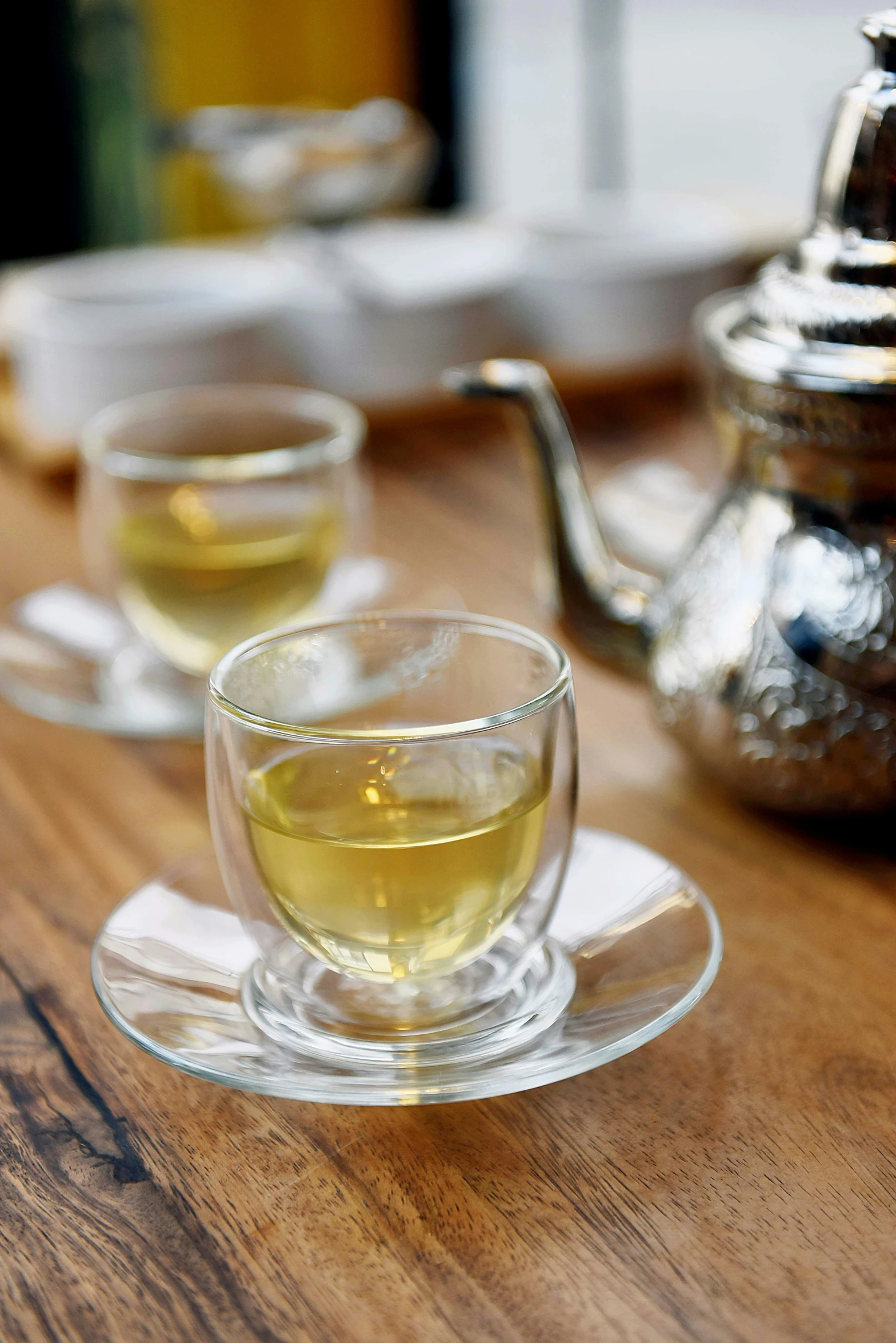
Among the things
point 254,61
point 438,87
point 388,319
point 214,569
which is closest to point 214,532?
point 214,569

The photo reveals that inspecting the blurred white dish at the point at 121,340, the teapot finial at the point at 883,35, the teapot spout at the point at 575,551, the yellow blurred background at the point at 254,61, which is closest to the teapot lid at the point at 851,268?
the teapot finial at the point at 883,35

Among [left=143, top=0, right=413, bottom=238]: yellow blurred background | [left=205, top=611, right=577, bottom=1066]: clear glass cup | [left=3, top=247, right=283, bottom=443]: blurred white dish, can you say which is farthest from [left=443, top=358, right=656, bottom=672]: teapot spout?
[left=143, top=0, right=413, bottom=238]: yellow blurred background

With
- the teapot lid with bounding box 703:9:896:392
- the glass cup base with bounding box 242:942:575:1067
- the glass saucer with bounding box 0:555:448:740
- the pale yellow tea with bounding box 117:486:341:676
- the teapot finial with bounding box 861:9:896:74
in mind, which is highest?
the teapot finial with bounding box 861:9:896:74

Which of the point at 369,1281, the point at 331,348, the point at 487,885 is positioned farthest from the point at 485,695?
the point at 331,348

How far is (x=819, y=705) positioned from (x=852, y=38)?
2273 millimetres

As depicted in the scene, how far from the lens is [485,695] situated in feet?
1.48

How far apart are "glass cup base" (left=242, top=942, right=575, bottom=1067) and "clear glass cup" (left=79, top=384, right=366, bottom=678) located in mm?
265

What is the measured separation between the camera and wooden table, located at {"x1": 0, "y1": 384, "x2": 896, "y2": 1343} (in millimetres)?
328

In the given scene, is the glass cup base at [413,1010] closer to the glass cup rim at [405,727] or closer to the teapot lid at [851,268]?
the glass cup rim at [405,727]

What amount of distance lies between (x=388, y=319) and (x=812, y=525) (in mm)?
601

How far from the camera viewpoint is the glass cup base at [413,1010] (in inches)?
15.2

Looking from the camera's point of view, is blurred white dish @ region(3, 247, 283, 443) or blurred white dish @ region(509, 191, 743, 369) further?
blurred white dish @ region(509, 191, 743, 369)

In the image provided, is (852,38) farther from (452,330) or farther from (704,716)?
(704,716)

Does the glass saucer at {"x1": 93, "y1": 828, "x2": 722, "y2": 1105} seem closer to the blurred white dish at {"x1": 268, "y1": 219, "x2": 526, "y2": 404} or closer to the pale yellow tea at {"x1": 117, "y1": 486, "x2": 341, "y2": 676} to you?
the pale yellow tea at {"x1": 117, "y1": 486, "x2": 341, "y2": 676}
